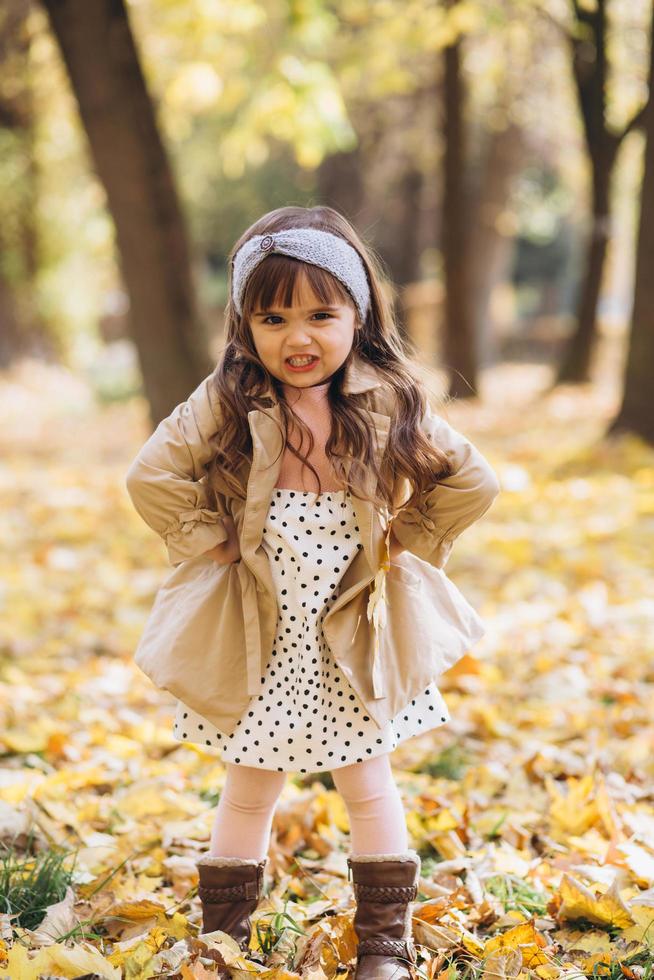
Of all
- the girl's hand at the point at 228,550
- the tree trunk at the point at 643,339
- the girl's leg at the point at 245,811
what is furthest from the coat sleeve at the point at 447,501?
the tree trunk at the point at 643,339

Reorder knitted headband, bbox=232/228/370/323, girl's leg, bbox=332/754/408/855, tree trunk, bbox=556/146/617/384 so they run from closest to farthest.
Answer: knitted headband, bbox=232/228/370/323 → girl's leg, bbox=332/754/408/855 → tree trunk, bbox=556/146/617/384

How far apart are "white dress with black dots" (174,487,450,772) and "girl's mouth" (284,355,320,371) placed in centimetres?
26

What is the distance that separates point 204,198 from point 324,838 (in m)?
24.2

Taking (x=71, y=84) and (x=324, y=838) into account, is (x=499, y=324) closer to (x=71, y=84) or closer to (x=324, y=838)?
(x=71, y=84)

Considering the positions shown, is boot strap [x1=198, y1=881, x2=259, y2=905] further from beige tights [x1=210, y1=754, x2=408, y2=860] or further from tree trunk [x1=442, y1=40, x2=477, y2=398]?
tree trunk [x1=442, y1=40, x2=477, y2=398]

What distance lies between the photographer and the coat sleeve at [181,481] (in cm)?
212

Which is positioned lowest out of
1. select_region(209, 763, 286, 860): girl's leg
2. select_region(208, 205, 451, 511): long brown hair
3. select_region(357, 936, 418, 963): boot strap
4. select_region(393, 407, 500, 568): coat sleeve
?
select_region(357, 936, 418, 963): boot strap

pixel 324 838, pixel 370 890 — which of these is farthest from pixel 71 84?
pixel 370 890

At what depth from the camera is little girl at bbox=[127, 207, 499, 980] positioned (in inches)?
83.5

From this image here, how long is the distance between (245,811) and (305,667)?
1.23 feet

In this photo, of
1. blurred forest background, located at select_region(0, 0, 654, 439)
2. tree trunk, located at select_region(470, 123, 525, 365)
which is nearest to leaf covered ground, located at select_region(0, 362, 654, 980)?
blurred forest background, located at select_region(0, 0, 654, 439)

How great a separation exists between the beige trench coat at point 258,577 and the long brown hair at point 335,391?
24 millimetres

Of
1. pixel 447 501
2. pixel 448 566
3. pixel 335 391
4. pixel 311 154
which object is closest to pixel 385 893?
pixel 447 501

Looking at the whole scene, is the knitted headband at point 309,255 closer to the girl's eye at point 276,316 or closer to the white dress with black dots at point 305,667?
the girl's eye at point 276,316
